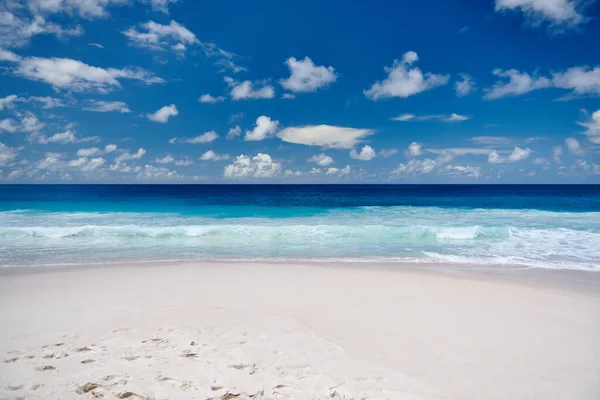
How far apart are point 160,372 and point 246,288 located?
3.57 m

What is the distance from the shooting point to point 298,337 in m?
4.57

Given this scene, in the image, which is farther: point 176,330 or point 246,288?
point 246,288

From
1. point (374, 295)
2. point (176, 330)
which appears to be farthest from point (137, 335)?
point (374, 295)

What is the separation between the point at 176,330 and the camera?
474 cm

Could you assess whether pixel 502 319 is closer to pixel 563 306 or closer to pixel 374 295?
pixel 563 306

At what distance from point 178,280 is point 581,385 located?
7.38m

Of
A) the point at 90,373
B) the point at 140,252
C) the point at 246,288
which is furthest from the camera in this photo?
the point at 140,252

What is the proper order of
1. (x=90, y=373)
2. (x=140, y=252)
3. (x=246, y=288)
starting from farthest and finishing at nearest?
(x=140, y=252) → (x=246, y=288) → (x=90, y=373)

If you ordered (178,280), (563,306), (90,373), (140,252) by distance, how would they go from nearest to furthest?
1. (90,373)
2. (563,306)
3. (178,280)
4. (140,252)

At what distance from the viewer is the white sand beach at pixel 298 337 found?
3404 mm

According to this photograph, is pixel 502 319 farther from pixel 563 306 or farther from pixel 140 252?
pixel 140 252

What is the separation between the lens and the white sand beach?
340 centimetres

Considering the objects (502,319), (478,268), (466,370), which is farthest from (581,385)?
(478,268)

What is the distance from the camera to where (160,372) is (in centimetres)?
355
